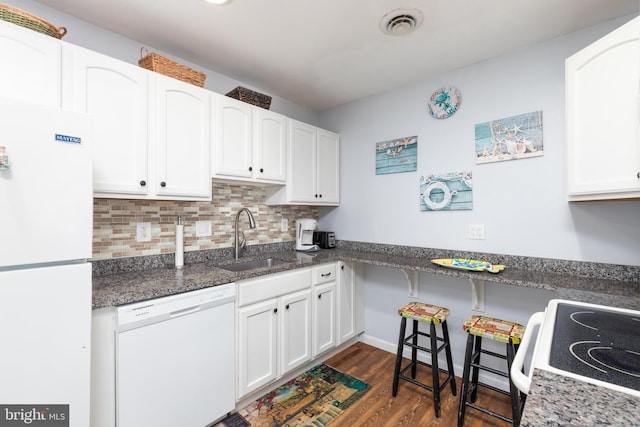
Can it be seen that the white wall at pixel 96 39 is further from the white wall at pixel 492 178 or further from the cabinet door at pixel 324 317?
the cabinet door at pixel 324 317

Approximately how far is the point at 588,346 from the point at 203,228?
A: 2.19 m

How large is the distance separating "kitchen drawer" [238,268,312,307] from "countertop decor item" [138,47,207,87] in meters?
1.33

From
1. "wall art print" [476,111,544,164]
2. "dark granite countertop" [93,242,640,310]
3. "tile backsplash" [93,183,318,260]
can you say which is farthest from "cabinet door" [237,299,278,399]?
"wall art print" [476,111,544,164]

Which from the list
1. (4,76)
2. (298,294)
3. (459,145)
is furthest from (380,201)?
(4,76)

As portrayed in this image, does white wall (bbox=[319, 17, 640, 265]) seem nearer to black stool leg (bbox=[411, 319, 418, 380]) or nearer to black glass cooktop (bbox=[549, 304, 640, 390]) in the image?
black stool leg (bbox=[411, 319, 418, 380])

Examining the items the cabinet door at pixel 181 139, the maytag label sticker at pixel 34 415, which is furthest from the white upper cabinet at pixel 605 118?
the maytag label sticker at pixel 34 415

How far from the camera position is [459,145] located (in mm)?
2258

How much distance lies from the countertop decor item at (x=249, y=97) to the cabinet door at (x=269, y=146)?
65 millimetres

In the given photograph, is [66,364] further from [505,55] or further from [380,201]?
[505,55]

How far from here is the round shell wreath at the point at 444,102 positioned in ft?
7.43

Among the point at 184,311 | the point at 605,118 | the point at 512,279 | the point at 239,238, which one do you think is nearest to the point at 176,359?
the point at 184,311

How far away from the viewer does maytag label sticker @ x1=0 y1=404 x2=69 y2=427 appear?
0.98 m

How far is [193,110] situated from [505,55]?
7.07 ft

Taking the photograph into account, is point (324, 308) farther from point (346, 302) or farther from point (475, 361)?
point (475, 361)
